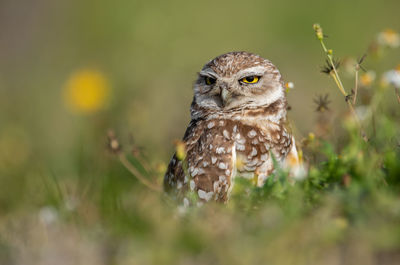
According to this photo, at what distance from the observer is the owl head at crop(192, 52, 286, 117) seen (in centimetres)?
396

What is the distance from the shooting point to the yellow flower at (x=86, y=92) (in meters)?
7.37

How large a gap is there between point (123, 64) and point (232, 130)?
17.2 ft

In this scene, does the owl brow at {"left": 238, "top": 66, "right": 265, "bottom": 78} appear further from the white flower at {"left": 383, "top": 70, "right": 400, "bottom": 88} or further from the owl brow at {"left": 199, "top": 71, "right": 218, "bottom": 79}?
the white flower at {"left": 383, "top": 70, "right": 400, "bottom": 88}

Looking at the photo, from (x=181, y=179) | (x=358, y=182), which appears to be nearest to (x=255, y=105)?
(x=181, y=179)

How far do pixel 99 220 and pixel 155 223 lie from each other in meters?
0.80

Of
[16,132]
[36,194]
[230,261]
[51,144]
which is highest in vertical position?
[230,261]

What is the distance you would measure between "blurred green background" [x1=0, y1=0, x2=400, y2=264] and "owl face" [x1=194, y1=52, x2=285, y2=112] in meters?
0.79

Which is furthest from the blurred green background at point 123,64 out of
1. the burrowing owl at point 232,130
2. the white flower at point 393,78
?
the white flower at point 393,78

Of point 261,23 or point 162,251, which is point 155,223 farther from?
point 261,23

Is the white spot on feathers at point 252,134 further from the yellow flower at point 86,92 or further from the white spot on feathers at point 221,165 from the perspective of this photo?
the yellow flower at point 86,92

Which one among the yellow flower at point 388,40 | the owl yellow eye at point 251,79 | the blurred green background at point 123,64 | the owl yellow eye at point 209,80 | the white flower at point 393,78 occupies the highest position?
the yellow flower at point 388,40

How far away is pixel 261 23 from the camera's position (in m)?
11.8

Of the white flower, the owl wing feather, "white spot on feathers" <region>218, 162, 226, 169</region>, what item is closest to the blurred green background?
the owl wing feather

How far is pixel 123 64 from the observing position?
8.80 m
